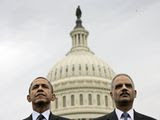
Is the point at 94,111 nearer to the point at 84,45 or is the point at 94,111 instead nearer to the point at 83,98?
the point at 83,98

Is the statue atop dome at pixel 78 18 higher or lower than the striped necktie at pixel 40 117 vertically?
higher

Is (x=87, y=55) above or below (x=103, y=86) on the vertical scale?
above

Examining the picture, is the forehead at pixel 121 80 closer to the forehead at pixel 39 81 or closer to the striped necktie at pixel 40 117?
the forehead at pixel 39 81

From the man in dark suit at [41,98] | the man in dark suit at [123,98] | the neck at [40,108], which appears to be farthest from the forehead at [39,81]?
the man in dark suit at [123,98]

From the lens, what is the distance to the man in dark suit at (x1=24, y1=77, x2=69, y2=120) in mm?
6625

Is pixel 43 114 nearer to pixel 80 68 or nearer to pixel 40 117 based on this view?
pixel 40 117

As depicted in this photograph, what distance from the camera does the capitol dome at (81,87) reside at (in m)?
82.6

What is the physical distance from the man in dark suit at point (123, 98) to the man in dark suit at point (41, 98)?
802mm

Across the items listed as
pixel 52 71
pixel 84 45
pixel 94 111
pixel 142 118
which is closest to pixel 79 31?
pixel 84 45

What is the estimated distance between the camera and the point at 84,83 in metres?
84.8

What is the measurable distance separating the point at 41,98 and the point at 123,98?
1045 millimetres

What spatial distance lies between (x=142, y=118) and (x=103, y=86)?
78.5 m

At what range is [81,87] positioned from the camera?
84.4m

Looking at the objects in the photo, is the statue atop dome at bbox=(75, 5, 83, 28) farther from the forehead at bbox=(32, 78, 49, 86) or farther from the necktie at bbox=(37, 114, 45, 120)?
the necktie at bbox=(37, 114, 45, 120)
